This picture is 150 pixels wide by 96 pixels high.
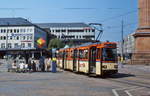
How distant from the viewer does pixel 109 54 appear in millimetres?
28688

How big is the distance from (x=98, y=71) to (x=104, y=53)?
161 cm

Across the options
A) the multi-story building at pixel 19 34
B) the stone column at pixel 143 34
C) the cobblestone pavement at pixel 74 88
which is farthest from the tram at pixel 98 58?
the multi-story building at pixel 19 34

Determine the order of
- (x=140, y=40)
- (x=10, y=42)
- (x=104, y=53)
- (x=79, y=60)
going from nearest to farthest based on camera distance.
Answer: (x=104, y=53)
(x=79, y=60)
(x=140, y=40)
(x=10, y=42)

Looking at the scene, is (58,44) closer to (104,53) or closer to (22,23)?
(22,23)

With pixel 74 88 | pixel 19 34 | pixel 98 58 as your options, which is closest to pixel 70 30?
pixel 19 34

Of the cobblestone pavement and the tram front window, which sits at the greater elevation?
the tram front window

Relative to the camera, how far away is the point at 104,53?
2858 centimetres

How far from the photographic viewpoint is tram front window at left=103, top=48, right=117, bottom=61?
28547 mm

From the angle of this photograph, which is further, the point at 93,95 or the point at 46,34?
the point at 46,34

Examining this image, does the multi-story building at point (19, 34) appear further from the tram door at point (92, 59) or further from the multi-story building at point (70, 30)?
the tram door at point (92, 59)

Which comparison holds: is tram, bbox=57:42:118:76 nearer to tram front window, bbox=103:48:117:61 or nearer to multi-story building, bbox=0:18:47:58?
tram front window, bbox=103:48:117:61

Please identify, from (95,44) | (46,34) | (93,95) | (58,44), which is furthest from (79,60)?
(46,34)

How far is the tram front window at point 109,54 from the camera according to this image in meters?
28.5

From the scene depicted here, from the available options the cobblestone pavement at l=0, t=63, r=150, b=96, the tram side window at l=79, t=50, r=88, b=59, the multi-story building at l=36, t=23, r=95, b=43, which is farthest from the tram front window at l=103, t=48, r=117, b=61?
the multi-story building at l=36, t=23, r=95, b=43
